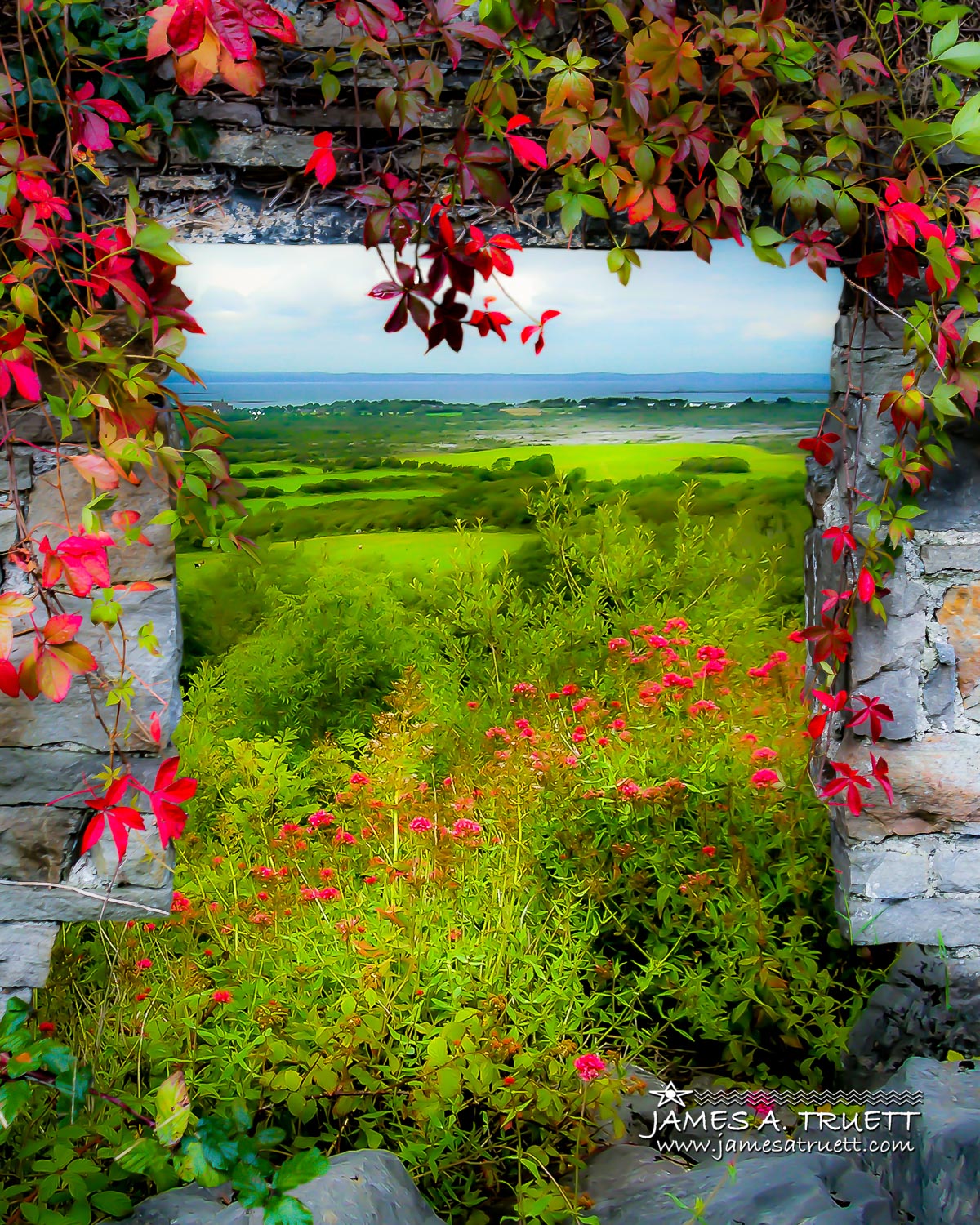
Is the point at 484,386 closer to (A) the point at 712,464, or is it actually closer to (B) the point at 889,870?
(A) the point at 712,464

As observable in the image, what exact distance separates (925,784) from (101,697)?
5.33 feet

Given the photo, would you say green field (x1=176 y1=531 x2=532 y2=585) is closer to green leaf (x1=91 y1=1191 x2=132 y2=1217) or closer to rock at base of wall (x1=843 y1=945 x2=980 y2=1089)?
rock at base of wall (x1=843 y1=945 x2=980 y2=1089)

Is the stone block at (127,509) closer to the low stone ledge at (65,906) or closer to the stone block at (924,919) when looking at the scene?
the low stone ledge at (65,906)

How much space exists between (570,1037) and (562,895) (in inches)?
14.1

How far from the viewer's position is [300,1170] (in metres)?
1.25

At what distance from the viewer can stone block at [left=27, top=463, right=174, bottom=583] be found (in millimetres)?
1564

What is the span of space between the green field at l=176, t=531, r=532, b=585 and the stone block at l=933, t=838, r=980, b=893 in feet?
5.52

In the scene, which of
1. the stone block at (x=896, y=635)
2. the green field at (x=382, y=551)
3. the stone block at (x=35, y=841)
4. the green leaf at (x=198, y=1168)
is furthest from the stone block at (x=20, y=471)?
the stone block at (x=896, y=635)

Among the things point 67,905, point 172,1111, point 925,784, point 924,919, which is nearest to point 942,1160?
point 924,919

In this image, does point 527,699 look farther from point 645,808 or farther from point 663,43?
point 663,43

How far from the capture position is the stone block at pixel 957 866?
1.84 metres

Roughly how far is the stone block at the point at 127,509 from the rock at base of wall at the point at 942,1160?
158 centimetres

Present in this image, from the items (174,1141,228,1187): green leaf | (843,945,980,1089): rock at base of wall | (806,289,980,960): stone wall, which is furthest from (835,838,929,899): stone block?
(174,1141,228,1187): green leaf

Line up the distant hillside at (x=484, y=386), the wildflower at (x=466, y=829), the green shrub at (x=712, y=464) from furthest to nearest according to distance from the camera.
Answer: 1. the green shrub at (x=712, y=464)
2. the distant hillside at (x=484, y=386)
3. the wildflower at (x=466, y=829)
